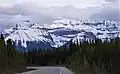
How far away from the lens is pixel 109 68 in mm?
51531

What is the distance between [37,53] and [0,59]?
10599 centimetres

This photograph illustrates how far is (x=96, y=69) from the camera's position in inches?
2108

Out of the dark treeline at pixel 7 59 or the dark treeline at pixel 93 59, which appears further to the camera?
the dark treeline at pixel 7 59

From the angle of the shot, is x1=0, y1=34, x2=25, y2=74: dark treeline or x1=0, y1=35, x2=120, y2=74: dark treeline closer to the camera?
x1=0, y1=35, x2=120, y2=74: dark treeline

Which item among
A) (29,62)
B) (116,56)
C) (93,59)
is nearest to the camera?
(116,56)

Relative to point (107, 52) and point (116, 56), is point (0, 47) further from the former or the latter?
point (116, 56)

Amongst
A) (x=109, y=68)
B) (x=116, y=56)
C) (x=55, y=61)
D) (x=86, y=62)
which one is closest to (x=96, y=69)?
(x=109, y=68)

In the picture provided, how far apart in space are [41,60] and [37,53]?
6006mm

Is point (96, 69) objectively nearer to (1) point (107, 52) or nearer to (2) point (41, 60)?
(1) point (107, 52)

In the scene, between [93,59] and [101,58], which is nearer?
[101,58]

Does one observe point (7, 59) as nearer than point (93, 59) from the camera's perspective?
No

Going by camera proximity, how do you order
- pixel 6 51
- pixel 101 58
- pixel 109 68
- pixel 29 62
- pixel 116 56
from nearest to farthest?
pixel 116 56
pixel 109 68
pixel 101 58
pixel 6 51
pixel 29 62

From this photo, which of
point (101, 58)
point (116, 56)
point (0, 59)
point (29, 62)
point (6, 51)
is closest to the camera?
point (116, 56)

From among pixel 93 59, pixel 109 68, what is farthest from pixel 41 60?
pixel 109 68
